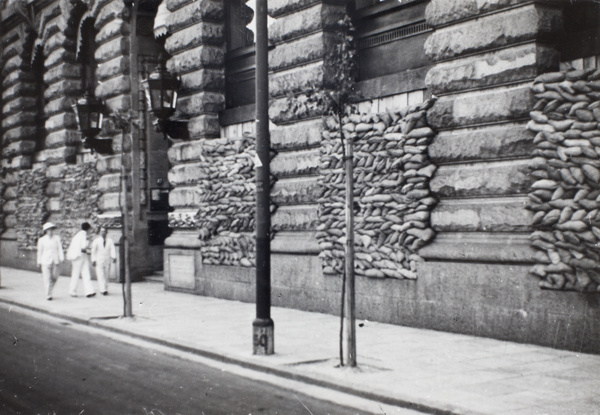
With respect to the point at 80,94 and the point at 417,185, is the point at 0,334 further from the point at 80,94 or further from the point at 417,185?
the point at 80,94

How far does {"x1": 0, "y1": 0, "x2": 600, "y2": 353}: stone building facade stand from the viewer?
983 cm

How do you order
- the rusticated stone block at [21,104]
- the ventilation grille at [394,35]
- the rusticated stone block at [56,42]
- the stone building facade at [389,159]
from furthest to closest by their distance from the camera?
the rusticated stone block at [21,104] < the rusticated stone block at [56,42] < the ventilation grille at [394,35] < the stone building facade at [389,159]

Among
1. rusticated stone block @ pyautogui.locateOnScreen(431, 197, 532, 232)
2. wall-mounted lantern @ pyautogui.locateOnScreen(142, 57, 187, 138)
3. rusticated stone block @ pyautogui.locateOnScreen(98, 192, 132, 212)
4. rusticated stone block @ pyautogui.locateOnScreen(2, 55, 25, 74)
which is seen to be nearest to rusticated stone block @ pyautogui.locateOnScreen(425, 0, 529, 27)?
rusticated stone block @ pyautogui.locateOnScreen(431, 197, 532, 232)

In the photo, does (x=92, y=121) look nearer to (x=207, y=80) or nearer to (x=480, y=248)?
(x=207, y=80)

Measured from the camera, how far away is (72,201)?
903 inches

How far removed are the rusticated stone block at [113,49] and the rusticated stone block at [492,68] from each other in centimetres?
1051

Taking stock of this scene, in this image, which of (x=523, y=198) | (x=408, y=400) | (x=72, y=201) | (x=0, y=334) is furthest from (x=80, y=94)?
(x=408, y=400)

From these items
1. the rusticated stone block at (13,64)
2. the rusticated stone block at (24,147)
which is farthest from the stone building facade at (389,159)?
the rusticated stone block at (13,64)

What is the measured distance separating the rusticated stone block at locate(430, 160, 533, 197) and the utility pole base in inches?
135

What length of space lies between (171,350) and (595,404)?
228 inches

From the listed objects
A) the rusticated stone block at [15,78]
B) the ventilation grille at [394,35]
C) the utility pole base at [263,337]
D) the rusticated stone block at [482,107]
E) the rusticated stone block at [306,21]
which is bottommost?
the utility pole base at [263,337]

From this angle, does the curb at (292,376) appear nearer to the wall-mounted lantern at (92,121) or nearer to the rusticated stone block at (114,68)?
the wall-mounted lantern at (92,121)

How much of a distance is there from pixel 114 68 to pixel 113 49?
489 millimetres

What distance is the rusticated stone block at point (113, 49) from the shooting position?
19781 millimetres
